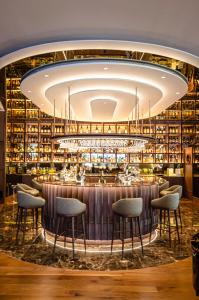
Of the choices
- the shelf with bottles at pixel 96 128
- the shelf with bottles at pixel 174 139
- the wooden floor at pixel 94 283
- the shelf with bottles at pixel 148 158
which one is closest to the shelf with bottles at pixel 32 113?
the shelf with bottles at pixel 96 128

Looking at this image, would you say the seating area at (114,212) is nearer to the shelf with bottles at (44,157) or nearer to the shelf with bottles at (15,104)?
the shelf with bottles at (44,157)

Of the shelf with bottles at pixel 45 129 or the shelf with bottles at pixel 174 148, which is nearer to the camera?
the shelf with bottles at pixel 45 129

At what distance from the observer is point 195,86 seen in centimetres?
1187

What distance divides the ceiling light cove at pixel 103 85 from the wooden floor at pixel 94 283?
3252mm

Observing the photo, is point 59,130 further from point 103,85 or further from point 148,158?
point 103,85

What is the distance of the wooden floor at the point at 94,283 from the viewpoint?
3621mm

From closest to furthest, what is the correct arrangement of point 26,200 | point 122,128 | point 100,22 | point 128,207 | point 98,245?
point 100,22, point 128,207, point 98,245, point 26,200, point 122,128

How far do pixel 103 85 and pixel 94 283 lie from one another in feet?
13.2

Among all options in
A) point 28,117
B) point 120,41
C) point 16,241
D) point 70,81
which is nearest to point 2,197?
point 28,117

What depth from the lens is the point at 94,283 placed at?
156 inches

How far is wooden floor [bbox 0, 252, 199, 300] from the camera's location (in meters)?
3.62

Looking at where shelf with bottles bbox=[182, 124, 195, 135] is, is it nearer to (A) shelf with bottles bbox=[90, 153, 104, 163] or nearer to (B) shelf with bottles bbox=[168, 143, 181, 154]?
(B) shelf with bottles bbox=[168, 143, 181, 154]

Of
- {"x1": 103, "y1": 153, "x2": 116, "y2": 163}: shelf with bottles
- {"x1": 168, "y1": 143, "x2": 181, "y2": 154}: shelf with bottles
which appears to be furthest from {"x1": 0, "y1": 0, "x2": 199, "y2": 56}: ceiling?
{"x1": 168, "y1": 143, "x2": 181, "y2": 154}: shelf with bottles

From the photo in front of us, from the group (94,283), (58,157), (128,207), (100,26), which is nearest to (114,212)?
(128,207)
